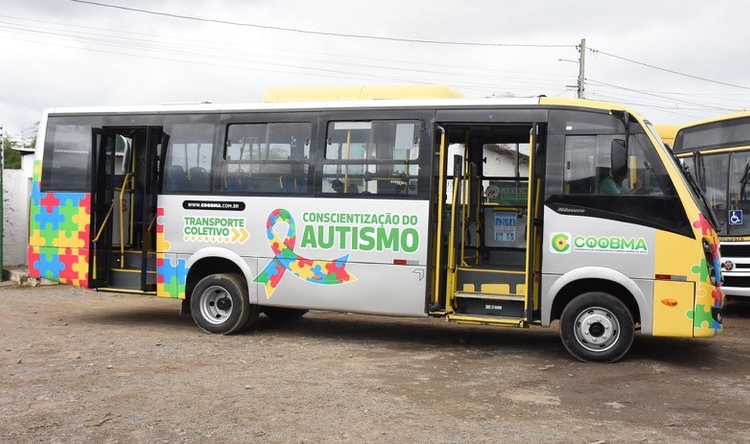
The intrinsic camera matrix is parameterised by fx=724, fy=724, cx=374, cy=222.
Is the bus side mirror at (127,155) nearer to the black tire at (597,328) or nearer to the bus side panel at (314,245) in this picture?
the bus side panel at (314,245)

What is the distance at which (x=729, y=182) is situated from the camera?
1241 centimetres

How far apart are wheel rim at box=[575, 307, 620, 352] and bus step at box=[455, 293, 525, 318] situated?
707 millimetres

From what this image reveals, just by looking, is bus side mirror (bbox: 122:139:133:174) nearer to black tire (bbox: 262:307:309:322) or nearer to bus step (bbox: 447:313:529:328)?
black tire (bbox: 262:307:309:322)

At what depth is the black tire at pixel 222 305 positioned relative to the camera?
32.2 ft

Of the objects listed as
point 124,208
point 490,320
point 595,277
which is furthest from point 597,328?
point 124,208

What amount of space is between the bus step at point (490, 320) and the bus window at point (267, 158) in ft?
8.39

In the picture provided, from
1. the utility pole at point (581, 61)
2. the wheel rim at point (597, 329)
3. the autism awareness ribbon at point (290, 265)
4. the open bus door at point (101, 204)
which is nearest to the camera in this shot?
the wheel rim at point (597, 329)

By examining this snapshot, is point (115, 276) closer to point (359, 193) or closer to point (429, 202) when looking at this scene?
point (359, 193)

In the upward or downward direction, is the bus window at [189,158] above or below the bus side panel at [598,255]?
above

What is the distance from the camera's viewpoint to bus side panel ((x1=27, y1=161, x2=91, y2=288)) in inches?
407

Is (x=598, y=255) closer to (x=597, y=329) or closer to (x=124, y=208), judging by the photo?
(x=597, y=329)

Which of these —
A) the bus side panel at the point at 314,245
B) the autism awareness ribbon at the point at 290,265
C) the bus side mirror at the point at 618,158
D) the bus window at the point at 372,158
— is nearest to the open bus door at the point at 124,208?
the bus side panel at the point at 314,245

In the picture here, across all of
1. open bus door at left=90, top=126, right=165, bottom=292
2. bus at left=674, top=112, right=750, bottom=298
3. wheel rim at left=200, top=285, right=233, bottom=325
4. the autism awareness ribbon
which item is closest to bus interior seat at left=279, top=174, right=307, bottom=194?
the autism awareness ribbon

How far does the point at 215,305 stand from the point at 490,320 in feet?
12.7
